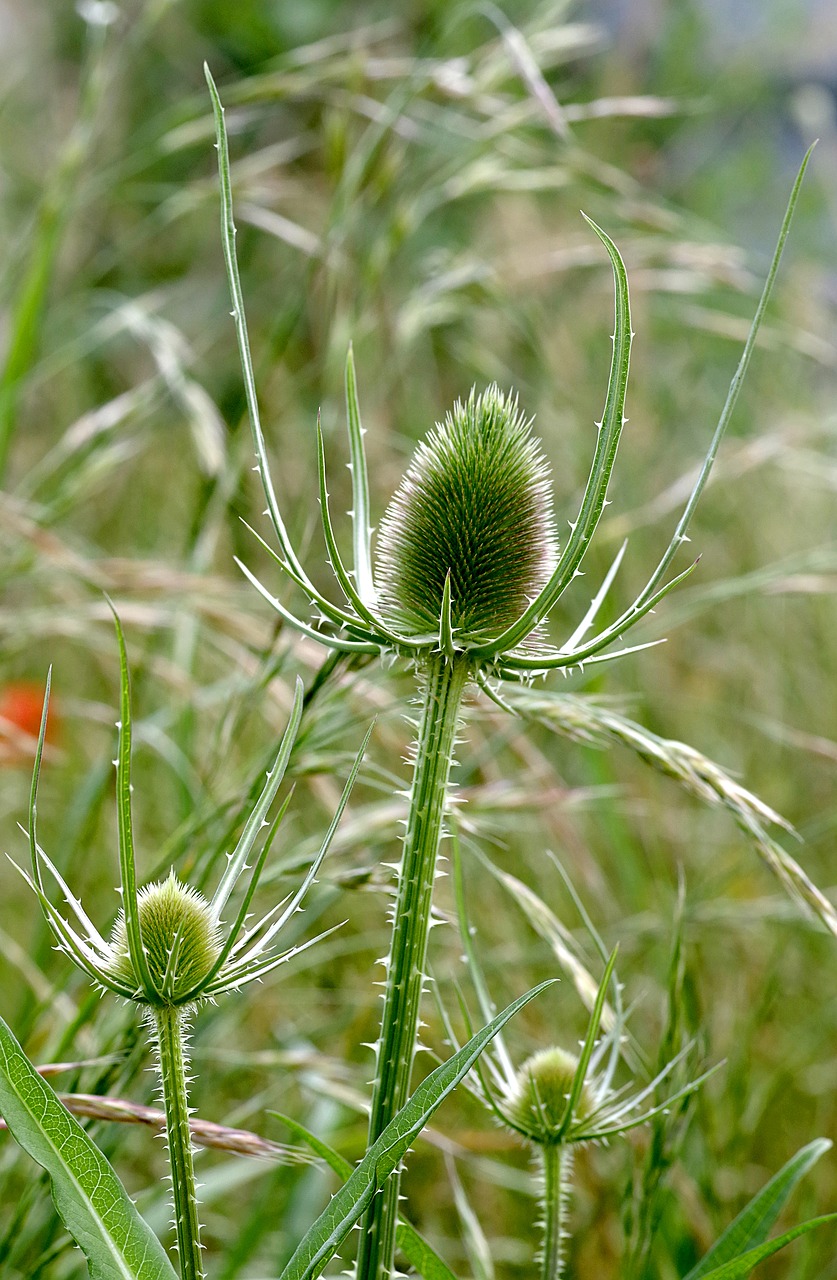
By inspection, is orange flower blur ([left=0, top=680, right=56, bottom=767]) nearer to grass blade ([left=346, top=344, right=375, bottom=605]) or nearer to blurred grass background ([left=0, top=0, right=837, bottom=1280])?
blurred grass background ([left=0, top=0, right=837, bottom=1280])

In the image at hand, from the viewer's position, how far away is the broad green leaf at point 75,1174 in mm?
491

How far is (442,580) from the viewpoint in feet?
2.02

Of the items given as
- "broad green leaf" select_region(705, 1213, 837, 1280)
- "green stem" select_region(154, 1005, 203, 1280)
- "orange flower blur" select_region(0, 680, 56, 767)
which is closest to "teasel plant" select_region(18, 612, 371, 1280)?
"green stem" select_region(154, 1005, 203, 1280)

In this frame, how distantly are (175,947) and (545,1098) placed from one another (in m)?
0.26

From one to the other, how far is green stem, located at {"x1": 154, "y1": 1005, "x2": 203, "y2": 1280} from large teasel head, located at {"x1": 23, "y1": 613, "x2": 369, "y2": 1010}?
0.04 ft

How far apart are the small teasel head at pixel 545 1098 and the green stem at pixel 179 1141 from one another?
0.57 feet

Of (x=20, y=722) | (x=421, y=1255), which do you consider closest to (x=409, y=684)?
(x=20, y=722)

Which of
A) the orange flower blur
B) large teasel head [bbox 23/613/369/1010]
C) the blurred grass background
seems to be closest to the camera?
large teasel head [bbox 23/613/369/1010]

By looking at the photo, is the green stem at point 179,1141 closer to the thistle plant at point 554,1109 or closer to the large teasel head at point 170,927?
the large teasel head at point 170,927

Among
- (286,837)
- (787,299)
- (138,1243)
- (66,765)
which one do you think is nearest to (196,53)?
(787,299)

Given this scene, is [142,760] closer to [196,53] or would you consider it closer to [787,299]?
[787,299]

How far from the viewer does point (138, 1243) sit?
0.51 metres

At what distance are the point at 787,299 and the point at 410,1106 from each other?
2.39 meters

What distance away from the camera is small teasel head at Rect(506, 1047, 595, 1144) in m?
0.61
